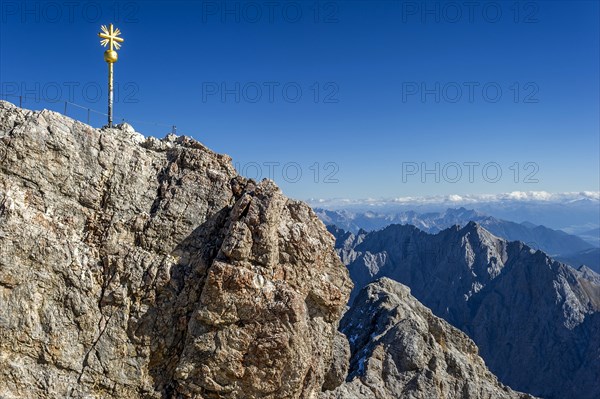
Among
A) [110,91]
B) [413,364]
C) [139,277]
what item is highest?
[110,91]

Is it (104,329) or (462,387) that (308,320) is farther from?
(462,387)

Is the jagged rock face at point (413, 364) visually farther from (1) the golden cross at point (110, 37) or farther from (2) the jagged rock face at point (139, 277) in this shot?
(1) the golden cross at point (110, 37)

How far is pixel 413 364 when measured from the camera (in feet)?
195

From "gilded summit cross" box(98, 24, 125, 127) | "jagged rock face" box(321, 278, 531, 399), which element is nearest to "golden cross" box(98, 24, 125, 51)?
"gilded summit cross" box(98, 24, 125, 127)

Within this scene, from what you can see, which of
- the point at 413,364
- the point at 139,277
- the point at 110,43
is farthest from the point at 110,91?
the point at 413,364

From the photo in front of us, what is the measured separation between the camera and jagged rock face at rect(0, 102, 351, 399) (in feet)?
79.4

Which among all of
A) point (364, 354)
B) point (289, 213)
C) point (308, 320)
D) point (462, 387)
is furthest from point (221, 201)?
point (462, 387)

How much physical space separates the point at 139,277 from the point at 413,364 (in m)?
45.8

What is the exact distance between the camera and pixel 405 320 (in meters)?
66.5

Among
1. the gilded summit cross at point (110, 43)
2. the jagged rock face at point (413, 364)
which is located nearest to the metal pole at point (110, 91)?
the gilded summit cross at point (110, 43)

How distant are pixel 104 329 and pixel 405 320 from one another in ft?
168

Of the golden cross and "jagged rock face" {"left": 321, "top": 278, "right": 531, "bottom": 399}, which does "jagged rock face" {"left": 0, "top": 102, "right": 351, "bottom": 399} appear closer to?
the golden cross

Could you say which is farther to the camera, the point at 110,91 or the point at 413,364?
the point at 413,364

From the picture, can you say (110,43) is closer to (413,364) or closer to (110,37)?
(110,37)
